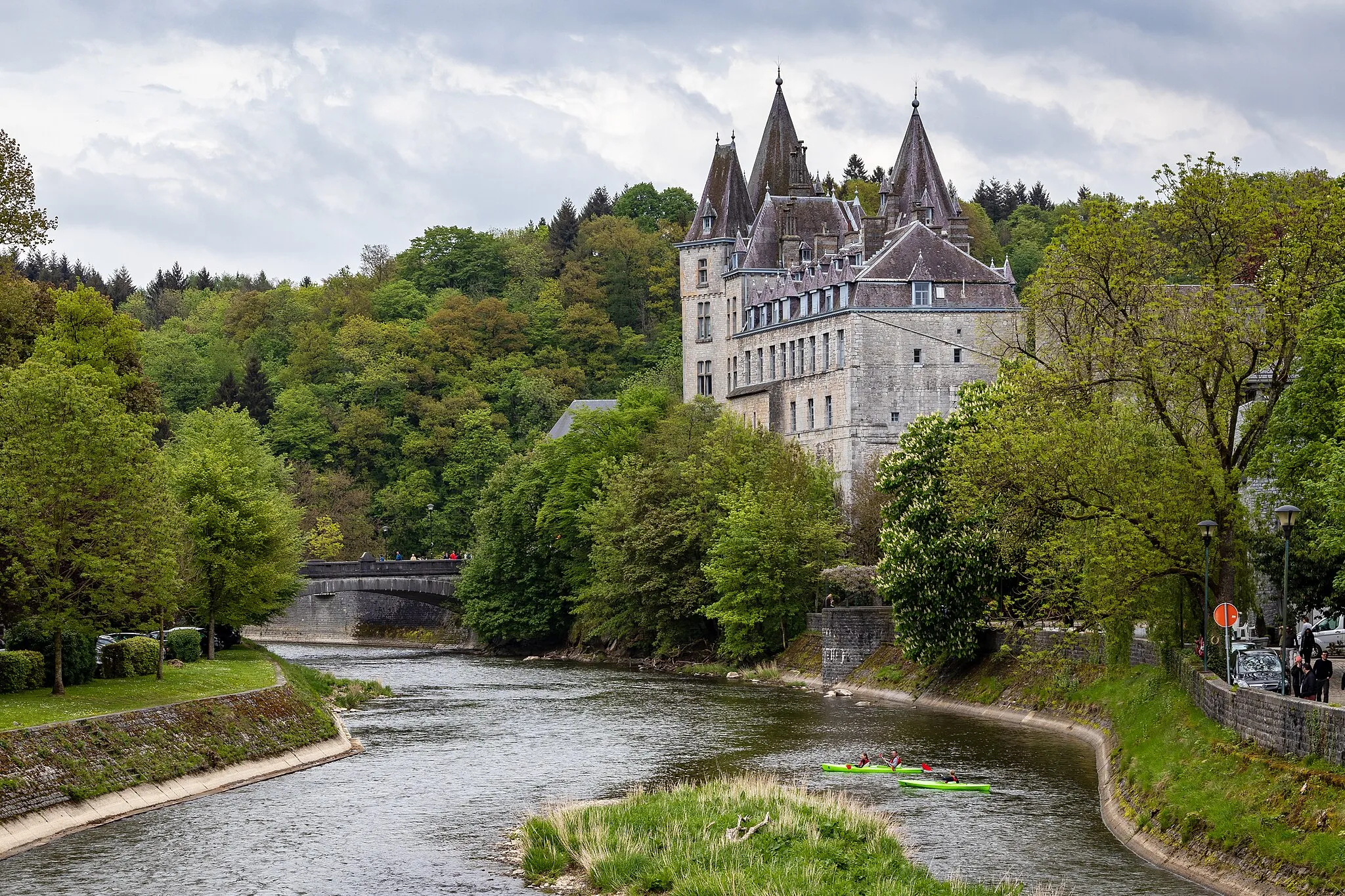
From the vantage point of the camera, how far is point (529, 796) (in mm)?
43219

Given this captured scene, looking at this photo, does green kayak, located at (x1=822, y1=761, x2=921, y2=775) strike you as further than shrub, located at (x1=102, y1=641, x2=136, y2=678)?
No

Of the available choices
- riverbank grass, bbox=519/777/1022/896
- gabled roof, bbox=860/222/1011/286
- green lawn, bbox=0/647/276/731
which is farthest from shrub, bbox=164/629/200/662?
gabled roof, bbox=860/222/1011/286

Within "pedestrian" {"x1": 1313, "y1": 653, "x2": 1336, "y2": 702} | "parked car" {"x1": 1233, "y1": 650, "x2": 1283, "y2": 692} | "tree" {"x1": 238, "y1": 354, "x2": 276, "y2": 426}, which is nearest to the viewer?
"pedestrian" {"x1": 1313, "y1": 653, "x2": 1336, "y2": 702}

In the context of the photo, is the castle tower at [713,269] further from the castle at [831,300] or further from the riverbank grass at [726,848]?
the riverbank grass at [726,848]

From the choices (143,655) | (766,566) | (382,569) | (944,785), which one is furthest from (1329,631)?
(382,569)

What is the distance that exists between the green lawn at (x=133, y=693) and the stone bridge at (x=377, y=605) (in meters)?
50.4

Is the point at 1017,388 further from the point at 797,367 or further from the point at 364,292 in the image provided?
the point at 364,292

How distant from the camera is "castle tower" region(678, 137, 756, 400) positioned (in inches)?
4961

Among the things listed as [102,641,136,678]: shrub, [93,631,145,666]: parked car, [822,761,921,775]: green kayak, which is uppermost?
[93,631,145,666]: parked car

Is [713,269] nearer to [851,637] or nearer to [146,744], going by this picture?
[851,637]

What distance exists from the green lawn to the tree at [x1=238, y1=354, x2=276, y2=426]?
94.4 meters

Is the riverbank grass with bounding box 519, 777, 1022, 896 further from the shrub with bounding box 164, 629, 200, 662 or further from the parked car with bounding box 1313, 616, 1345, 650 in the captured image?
the shrub with bounding box 164, 629, 200, 662

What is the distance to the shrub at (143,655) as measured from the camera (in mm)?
53656

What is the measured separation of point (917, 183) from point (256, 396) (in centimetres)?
6860
